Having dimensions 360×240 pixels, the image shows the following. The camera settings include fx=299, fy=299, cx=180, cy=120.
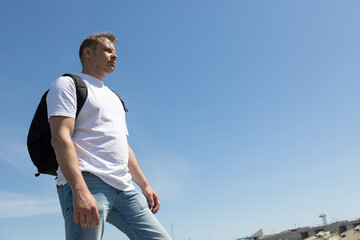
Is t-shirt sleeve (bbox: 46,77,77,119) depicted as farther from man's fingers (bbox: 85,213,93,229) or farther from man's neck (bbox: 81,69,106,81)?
man's fingers (bbox: 85,213,93,229)

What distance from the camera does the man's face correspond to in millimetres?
2555

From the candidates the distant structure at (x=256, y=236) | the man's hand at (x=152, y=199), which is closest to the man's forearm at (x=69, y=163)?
the man's hand at (x=152, y=199)

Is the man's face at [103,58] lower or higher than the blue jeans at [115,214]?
higher

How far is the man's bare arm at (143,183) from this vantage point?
279cm

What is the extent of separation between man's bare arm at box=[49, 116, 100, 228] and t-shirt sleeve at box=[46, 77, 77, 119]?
0.04 metres

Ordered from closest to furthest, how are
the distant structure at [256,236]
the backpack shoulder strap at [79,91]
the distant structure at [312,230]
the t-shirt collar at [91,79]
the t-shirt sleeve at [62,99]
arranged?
1. the t-shirt sleeve at [62,99]
2. the backpack shoulder strap at [79,91]
3. the t-shirt collar at [91,79]
4. the distant structure at [312,230]
5. the distant structure at [256,236]

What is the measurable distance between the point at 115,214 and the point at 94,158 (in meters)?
0.48

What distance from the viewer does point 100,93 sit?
7.82 feet

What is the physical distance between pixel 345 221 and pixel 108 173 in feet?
241

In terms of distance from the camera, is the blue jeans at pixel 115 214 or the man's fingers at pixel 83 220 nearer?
the man's fingers at pixel 83 220

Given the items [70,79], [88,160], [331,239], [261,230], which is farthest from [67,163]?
[261,230]

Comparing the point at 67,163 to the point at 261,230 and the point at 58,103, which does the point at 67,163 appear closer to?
the point at 58,103

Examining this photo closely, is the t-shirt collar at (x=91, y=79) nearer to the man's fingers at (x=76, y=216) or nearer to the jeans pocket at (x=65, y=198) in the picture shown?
the jeans pocket at (x=65, y=198)

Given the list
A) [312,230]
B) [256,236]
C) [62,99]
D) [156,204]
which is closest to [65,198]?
[62,99]
